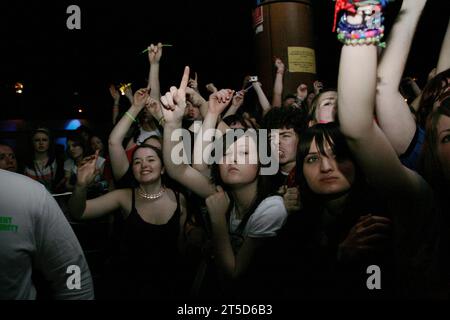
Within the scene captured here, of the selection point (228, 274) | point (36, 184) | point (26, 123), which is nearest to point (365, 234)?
point (228, 274)

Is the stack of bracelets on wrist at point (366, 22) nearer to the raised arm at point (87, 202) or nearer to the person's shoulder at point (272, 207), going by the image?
the person's shoulder at point (272, 207)

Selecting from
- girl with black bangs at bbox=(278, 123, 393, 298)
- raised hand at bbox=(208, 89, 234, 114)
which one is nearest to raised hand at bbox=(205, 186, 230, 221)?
girl with black bangs at bbox=(278, 123, 393, 298)

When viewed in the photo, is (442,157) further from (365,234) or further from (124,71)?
(124,71)

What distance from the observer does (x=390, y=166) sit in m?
1.12

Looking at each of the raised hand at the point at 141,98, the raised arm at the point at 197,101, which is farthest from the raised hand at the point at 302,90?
the raised hand at the point at 141,98

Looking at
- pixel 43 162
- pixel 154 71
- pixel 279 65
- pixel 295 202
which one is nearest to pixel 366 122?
pixel 295 202

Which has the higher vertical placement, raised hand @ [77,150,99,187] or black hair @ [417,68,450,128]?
black hair @ [417,68,450,128]

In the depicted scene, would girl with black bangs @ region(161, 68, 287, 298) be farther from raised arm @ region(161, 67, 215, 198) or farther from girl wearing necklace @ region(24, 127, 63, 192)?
girl wearing necklace @ region(24, 127, 63, 192)

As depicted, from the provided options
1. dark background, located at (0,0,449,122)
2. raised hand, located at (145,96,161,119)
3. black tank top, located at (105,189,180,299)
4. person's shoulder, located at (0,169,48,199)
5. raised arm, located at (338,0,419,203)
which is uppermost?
dark background, located at (0,0,449,122)

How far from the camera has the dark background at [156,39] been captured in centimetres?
481

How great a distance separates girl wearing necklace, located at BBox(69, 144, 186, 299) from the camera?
83.4 inches

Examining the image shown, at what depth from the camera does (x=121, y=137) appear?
8.29 feet

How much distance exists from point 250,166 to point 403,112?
872 mm

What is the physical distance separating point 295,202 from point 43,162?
Result: 144 inches
